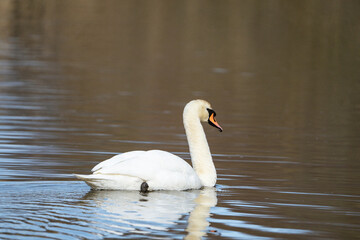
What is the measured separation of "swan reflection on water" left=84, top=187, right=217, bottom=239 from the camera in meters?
8.66

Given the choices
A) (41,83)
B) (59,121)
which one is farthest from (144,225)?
(41,83)

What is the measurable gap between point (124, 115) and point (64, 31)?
29.2 metres

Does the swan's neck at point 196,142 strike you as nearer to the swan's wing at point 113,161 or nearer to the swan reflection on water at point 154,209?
the swan reflection on water at point 154,209

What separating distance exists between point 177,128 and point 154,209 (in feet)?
26.9

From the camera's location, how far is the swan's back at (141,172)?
34.0ft

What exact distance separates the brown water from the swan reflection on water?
0.02 metres

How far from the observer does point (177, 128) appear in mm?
17750

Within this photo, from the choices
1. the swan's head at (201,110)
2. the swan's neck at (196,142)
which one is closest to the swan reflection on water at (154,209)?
the swan's neck at (196,142)

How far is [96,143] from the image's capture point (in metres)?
15.0

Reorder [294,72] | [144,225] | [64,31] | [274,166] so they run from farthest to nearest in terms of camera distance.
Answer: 1. [64,31]
2. [294,72]
3. [274,166]
4. [144,225]

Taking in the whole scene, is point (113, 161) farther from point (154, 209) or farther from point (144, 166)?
point (154, 209)

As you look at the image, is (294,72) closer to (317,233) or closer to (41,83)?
(41,83)

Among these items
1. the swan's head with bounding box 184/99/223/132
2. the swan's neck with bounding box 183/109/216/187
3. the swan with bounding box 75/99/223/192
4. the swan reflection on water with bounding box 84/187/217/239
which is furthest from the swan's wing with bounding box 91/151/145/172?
the swan's head with bounding box 184/99/223/132

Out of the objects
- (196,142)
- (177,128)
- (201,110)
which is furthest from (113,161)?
(177,128)
